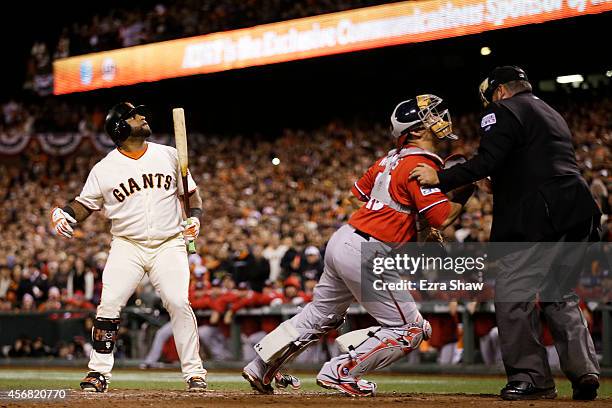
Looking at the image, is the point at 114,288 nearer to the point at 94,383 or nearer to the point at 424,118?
the point at 94,383

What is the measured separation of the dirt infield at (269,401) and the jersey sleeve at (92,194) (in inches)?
53.6

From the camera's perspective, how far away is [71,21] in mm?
25875

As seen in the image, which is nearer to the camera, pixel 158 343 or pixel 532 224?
pixel 532 224

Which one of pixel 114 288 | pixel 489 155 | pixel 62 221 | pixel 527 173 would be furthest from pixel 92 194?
pixel 527 173

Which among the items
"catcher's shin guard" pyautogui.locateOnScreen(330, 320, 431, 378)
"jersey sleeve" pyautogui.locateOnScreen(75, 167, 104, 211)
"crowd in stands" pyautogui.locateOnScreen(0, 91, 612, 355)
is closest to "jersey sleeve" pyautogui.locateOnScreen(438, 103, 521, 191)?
"catcher's shin guard" pyautogui.locateOnScreen(330, 320, 431, 378)

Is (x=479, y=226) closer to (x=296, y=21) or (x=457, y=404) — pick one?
(x=457, y=404)

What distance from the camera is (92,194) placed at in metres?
6.62

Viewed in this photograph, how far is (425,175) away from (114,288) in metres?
2.31

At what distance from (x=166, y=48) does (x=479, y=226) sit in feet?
41.1

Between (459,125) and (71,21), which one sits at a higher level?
(71,21)

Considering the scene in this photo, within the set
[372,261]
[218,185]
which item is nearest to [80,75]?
[218,185]

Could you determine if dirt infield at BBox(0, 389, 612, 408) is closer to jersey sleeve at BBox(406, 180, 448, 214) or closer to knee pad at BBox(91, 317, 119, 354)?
knee pad at BBox(91, 317, 119, 354)

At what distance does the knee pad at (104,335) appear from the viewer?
21.0 feet

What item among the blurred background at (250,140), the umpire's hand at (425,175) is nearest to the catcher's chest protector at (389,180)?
the umpire's hand at (425,175)
